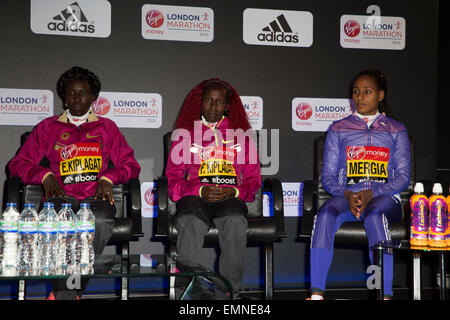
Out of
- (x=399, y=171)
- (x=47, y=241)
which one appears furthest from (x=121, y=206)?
(x=399, y=171)

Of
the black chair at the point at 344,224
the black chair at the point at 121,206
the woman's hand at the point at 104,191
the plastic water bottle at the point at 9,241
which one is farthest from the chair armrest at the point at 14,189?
the black chair at the point at 344,224

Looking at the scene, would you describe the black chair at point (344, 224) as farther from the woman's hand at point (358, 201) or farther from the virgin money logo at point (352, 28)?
the virgin money logo at point (352, 28)

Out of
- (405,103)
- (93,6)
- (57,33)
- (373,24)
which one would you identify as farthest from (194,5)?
(405,103)

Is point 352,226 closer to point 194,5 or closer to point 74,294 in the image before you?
point 74,294

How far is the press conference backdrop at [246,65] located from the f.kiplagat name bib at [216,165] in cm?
Result: 68

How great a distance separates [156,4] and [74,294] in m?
2.43

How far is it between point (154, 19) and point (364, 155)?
5.95 feet

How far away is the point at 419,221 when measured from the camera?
2.65 meters

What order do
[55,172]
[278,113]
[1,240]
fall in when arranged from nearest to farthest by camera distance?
[1,240], [55,172], [278,113]

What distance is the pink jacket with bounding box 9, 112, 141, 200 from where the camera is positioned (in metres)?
3.45

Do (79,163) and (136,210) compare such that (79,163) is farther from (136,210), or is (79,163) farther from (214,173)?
(214,173)

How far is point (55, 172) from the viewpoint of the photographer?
11.5 ft

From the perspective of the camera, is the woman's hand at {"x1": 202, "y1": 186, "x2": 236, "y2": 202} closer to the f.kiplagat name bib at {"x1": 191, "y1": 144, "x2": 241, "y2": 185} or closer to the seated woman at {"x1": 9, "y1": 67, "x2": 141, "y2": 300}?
the f.kiplagat name bib at {"x1": 191, "y1": 144, "x2": 241, "y2": 185}

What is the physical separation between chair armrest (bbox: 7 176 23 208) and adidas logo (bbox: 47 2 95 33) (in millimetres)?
1274
